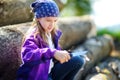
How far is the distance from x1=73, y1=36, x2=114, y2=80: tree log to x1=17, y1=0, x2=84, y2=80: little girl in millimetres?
1379

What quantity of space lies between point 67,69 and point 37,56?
1.91 feet

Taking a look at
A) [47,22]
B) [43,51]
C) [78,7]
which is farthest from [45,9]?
[78,7]

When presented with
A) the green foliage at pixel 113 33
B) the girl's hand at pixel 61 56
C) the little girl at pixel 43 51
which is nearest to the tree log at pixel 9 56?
the little girl at pixel 43 51

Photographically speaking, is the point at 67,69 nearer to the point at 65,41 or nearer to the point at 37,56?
the point at 37,56

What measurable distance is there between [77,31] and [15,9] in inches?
106

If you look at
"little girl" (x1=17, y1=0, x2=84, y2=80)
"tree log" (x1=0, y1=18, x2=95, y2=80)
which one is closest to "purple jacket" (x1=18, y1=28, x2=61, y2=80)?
"little girl" (x1=17, y1=0, x2=84, y2=80)

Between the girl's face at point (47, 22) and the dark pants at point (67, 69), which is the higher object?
the girl's face at point (47, 22)

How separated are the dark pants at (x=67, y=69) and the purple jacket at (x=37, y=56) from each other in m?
0.23

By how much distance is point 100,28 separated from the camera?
483 inches

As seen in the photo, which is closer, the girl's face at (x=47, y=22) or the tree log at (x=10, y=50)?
the girl's face at (x=47, y=22)

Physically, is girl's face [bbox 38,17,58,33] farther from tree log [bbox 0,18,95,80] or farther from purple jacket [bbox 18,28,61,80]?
tree log [bbox 0,18,95,80]

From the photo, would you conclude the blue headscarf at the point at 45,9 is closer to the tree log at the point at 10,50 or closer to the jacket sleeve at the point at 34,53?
the jacket sleeve at the point at 34,53

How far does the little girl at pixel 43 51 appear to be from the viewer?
12.5 ft

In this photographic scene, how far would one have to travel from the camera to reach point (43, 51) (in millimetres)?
3801
